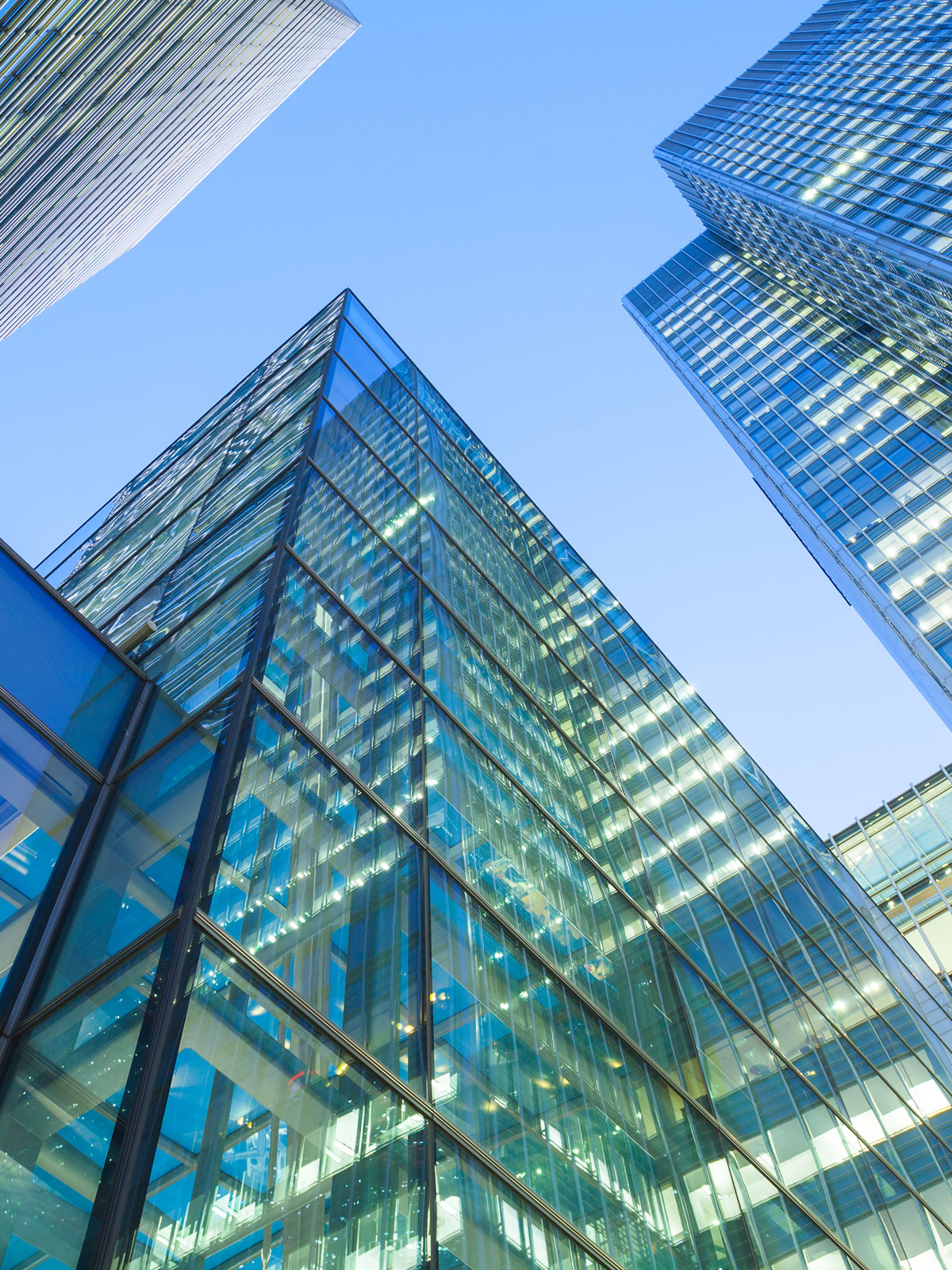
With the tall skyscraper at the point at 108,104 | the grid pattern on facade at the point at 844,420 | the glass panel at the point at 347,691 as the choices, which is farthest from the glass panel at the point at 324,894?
the grid pattern on facade at the point at 844,420

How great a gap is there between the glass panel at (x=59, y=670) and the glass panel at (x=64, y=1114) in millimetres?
3737

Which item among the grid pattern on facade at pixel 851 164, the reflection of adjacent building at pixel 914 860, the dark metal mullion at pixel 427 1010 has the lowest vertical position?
the reflection of adjacent building at pixel 914 860

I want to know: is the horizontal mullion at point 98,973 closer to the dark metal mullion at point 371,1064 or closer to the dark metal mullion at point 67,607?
the dark metal mullion at point 371,1064

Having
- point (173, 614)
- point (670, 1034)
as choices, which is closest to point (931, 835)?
point (670, 1034)

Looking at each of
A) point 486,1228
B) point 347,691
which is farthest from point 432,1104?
point 347,691

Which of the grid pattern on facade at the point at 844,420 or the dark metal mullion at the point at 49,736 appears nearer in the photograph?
the dark metal mullion at the point at 49,736

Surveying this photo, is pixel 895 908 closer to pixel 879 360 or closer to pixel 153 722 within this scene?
pixel 879 360

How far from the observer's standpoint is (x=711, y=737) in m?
29.8

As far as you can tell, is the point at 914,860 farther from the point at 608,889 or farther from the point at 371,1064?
the point at 371,1064

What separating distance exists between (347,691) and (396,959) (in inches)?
150

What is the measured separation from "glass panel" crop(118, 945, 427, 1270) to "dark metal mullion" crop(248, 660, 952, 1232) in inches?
131

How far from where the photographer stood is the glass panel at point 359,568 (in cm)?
1448

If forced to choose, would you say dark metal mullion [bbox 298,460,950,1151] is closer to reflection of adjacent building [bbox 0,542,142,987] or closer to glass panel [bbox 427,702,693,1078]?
glass panel [bbox 427,702,693,1078]

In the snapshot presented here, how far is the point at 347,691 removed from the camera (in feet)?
41.6
